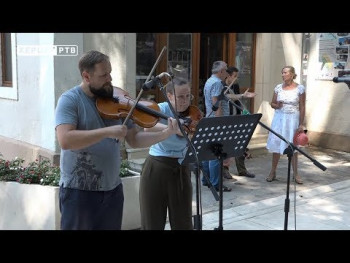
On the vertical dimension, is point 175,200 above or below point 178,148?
below

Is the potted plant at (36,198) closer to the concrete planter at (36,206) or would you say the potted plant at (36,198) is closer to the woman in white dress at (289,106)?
the concrete planter at (36,206)

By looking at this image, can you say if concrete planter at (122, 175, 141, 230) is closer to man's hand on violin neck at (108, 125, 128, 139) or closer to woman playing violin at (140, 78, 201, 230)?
woman playing violin at (140, 78, 201, 230)

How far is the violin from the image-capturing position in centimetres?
267

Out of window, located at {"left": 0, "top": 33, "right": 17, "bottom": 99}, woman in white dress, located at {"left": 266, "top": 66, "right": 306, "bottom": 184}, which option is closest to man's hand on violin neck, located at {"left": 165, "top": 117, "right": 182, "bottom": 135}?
woman in white dress, located at {"left": 266, "top": 66, "right": 306, "bottom": 184}

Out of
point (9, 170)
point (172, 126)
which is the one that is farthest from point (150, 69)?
point (172, 126)

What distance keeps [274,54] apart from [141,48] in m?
2.96

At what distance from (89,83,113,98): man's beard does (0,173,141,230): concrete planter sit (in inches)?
62.7

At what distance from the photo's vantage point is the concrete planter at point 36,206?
398cm

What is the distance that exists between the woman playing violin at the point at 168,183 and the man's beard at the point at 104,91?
531 millimetres

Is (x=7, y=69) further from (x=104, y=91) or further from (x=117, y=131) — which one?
(x=117, y=131)

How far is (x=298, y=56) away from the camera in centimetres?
910
